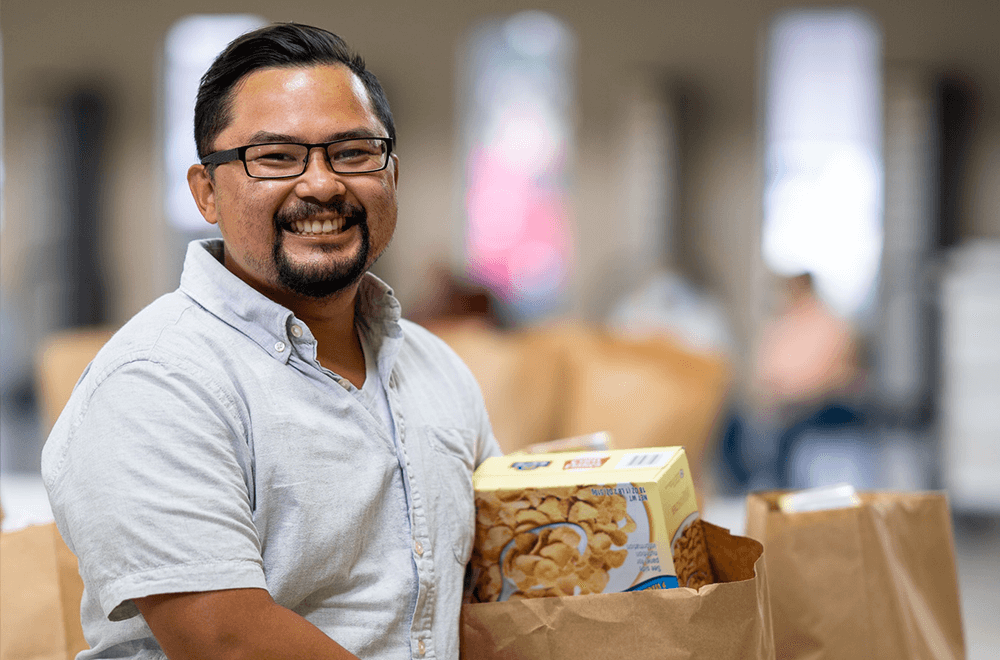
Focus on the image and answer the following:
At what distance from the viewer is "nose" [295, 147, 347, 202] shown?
40.6 inches

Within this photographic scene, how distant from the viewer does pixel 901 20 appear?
6781 mm

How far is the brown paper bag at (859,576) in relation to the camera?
119cm

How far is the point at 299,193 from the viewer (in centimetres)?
103

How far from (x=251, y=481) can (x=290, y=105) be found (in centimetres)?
39

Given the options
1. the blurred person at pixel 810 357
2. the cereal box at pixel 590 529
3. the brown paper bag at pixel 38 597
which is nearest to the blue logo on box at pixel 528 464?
the cereal box at pixel 590 529

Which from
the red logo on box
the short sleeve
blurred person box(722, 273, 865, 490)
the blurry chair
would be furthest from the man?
blurred person box(722, 273, 865, 490)

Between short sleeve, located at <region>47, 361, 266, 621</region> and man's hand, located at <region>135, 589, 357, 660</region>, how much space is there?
0.5 inches

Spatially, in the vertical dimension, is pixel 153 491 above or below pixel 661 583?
above

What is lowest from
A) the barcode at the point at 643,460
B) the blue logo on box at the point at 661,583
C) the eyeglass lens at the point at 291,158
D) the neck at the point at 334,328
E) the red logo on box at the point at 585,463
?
the blue logo on box at the point at 661,583

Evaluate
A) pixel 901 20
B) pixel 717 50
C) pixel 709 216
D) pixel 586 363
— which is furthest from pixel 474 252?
pixel 586 363

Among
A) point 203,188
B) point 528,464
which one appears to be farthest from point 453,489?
point 203,188

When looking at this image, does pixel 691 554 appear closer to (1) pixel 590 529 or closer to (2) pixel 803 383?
(1) pixel 590 529

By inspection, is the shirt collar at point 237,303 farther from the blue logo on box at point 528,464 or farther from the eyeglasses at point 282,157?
the blue logo on box at point 528,464

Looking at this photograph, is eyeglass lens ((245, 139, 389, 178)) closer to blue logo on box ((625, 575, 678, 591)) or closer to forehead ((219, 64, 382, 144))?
forehead ((219, 64, 382, 144))
